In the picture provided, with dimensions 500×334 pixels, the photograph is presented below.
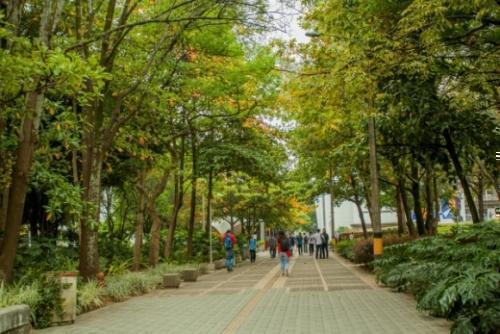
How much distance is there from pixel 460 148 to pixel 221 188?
25.5 meters

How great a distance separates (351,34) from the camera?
12.3 metres

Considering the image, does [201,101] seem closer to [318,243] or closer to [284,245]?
[284,245]

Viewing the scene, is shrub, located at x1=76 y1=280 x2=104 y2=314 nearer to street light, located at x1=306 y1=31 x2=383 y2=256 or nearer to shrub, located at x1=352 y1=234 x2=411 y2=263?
street light, located at x1=306 y1=31 x2=383 y2=256

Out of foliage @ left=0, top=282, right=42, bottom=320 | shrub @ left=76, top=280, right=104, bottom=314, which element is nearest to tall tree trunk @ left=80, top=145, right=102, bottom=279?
shrub @ left=76, top=280, right=104, bottom=314

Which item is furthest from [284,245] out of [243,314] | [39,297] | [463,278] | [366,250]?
[463,278]

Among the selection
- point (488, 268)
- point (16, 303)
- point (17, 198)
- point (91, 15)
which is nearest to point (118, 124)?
point (91, 15)

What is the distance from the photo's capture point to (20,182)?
35.4 ft

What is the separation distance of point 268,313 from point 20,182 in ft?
16.8

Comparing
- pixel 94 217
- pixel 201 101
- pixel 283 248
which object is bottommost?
pixel 283 248

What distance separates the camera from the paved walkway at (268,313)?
902 cm

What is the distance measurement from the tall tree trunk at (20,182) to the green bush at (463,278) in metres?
7.06

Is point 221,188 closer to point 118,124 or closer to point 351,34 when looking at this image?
point 118,124

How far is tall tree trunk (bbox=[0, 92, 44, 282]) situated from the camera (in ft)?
34.7

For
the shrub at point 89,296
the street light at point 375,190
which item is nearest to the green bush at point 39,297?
the shrub at point 89,296
